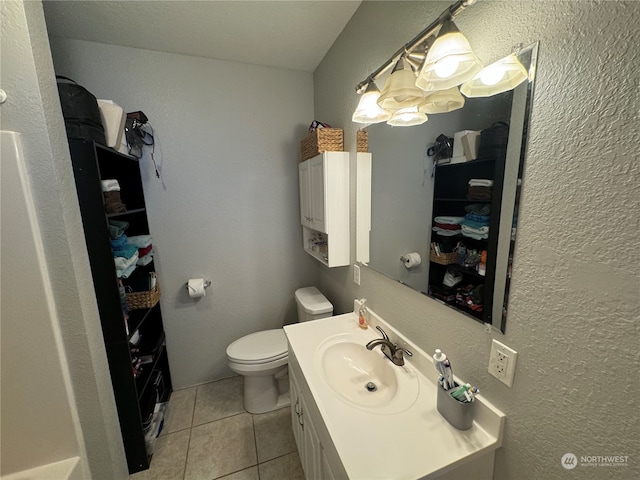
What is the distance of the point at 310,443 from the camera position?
109cm

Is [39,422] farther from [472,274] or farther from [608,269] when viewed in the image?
[608,269]

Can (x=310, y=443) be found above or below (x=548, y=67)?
below

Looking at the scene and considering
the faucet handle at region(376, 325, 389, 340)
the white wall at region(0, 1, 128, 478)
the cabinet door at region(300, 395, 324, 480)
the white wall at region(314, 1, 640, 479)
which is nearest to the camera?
the white wall at region(314, 1, 640, 479)

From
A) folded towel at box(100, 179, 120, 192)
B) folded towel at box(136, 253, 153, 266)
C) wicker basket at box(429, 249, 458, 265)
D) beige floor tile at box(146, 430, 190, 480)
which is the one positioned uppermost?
folded towel at box(100, 179, 120, 192)

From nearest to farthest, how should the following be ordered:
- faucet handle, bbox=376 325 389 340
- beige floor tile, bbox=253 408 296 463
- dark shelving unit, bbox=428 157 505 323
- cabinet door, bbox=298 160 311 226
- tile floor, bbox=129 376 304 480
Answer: dark shelving unit, bbox=428 157 505 323, faucet handle, bbox=376 325 389 340, tile floor, bbox=129 376 304 480, beige floor tile, bbox=253 408 296 463, cabinet door, bbox=298 160 311 226

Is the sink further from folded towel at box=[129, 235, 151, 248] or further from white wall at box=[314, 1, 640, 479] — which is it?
folded towel at box=[129, 235, 151, 248]

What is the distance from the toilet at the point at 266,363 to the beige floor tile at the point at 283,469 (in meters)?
0.37

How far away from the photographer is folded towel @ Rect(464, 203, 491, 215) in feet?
2.57

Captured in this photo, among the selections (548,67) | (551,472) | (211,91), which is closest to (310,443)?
(551,472)

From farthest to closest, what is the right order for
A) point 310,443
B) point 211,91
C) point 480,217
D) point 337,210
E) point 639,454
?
1. point 211,91
2. point 337,210
3. point 310,443
4. point 480,217
5. point 639,454

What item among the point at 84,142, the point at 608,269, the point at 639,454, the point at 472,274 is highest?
the point at 84,142

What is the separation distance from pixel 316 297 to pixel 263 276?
1.62 feet

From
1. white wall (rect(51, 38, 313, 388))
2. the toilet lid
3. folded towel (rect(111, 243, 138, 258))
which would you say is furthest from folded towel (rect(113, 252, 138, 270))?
the toilet lid

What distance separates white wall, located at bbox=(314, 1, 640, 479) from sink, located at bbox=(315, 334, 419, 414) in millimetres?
285
